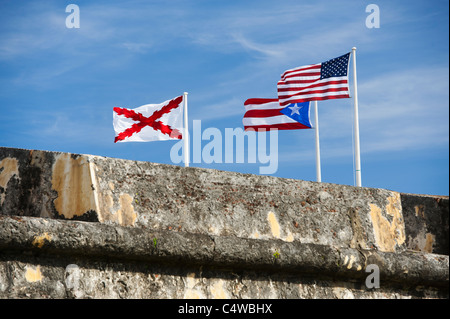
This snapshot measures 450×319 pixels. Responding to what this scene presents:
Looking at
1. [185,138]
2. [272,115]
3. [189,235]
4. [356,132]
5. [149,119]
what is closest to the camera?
[189,235]

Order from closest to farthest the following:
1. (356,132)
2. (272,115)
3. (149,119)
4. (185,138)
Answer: (185,138) → (356,132) → (149,119) → (272,115)

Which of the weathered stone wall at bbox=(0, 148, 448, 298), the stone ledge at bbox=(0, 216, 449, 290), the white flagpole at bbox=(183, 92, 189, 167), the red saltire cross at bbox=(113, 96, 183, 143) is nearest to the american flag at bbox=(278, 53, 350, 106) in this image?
the white flagpole at bbox=(183, 92, 189, 167)

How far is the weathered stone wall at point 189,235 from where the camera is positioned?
155 inches

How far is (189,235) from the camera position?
4.31 metres

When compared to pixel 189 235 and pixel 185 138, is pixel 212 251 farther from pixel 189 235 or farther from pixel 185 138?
pixel 185 138

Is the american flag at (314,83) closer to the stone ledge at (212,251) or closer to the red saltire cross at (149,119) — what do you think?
the red saltire cross at (149,119)

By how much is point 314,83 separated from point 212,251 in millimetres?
6219

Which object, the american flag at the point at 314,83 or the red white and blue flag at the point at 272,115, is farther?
the red white and blue flag at the point at 272,115

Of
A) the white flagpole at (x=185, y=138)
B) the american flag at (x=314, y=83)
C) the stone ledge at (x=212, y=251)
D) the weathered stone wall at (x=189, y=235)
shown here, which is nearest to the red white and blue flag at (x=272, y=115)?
the american flag at (x=314, y=83)

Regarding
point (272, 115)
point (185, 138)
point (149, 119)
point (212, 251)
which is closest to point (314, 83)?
point (272, 115)

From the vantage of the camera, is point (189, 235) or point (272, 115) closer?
point (189, 235)

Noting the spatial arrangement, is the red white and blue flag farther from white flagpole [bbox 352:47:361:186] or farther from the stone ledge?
the stone ledge

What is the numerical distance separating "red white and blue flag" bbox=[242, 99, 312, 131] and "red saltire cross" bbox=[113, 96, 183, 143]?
107cm
